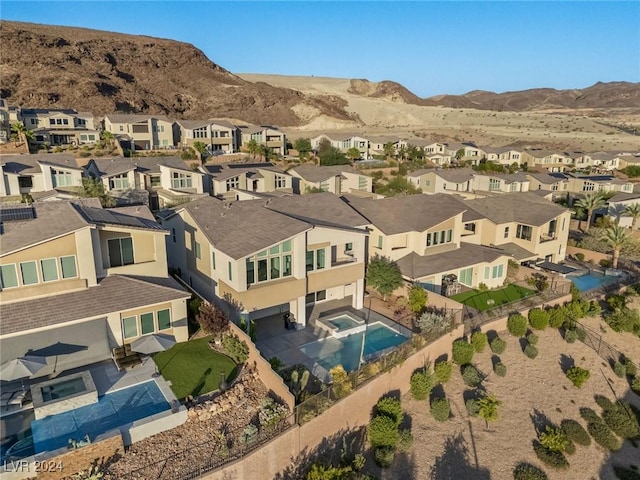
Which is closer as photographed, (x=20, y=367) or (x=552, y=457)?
(x=20, y=367)

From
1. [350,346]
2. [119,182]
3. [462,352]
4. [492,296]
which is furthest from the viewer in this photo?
[119,182]

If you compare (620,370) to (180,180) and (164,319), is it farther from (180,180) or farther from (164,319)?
(180,180)

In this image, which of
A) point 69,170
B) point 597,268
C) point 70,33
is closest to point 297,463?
point 597,268

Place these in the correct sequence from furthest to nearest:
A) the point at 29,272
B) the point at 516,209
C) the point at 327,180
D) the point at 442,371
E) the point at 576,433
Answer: the point at 327,180 → the point at 516,209 → the point at 442,371 → the point at 576,433 → the point at 29,272

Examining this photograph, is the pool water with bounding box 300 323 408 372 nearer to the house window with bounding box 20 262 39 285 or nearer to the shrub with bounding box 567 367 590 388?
the shrub with bounding box 567 367 590 388

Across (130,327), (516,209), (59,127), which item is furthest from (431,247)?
(59,127)

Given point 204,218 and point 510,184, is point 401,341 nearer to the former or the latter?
point 204,218

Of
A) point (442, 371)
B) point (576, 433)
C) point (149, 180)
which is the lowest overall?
point (576, 433)

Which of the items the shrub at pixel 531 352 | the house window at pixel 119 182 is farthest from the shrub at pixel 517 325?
the house window at pixel 119 182
